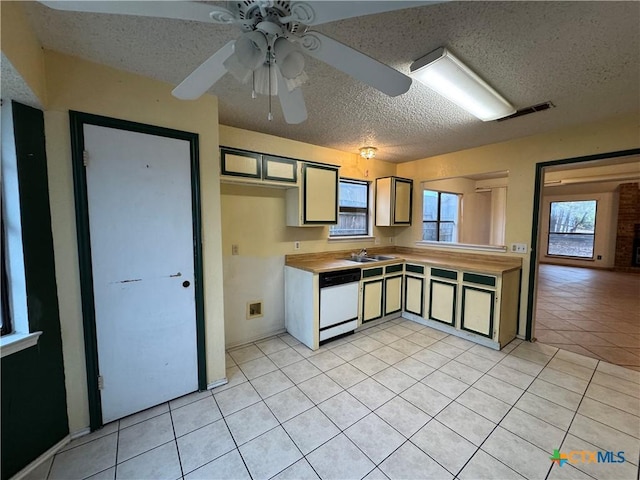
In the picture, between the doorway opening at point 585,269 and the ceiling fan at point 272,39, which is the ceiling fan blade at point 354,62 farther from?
the doorway opening at point 585,269

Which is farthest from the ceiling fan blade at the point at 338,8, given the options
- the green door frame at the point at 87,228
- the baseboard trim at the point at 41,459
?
the baseboard trim at the point at 41,459

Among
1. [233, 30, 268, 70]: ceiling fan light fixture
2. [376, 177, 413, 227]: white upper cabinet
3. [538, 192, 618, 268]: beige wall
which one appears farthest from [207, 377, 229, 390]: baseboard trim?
[538, 192, 618, 268]: beige wall

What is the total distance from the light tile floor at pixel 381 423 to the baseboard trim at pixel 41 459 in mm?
43

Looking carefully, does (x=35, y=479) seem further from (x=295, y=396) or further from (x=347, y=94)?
(x=347, y=94)

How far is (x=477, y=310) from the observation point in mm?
2973

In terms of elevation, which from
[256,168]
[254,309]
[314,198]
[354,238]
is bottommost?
[254,309]

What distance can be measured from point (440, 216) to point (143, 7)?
553cm

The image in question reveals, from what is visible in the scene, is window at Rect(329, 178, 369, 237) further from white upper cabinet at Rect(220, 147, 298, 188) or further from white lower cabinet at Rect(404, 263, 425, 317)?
white upper cabinet at Rect(220, 147, 298, 188)

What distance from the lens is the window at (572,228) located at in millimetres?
7414

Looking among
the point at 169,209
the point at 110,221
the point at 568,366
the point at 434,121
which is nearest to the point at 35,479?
the point at 110,221

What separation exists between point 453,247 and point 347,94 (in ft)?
9.04

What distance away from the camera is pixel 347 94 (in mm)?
2045

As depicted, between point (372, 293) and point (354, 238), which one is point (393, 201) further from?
point (372, 293)

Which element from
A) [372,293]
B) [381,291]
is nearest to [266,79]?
[372,293]
